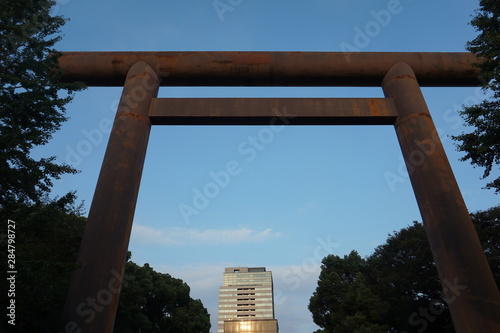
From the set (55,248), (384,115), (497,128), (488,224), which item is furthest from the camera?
(488,224)

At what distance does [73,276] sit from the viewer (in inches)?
267

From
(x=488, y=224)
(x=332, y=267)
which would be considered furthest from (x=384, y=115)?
(x=332, y=267)

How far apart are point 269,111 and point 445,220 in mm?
5063

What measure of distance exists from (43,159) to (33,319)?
3.30 m

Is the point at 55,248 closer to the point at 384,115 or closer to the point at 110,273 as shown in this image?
the point at 110,273

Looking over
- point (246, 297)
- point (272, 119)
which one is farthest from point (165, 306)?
point (246, 297)

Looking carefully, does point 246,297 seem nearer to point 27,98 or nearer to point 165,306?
point 165,306

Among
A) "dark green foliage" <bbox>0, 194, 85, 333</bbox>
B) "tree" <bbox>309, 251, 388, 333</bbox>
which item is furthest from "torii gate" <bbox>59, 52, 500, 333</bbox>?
"tree" <bbox>309, 251, 388, 333</bbox>

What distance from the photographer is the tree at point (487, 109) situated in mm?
8297

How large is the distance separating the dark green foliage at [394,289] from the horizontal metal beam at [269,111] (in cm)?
1381

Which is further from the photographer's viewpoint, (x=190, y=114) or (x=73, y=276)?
(x=190, y=114)

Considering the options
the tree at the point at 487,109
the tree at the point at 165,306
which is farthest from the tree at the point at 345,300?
the tree at the point at 487,109

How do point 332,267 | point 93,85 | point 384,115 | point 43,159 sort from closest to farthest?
point 43,159, point 384,115, point 93,85, point 332,267

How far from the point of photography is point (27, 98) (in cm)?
726
